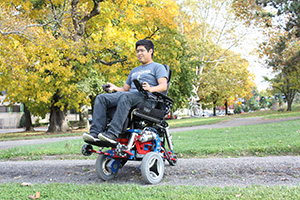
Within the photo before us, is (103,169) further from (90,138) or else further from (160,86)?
(160,86)

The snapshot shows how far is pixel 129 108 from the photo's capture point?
4039 millimetres

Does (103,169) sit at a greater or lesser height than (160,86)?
lesser

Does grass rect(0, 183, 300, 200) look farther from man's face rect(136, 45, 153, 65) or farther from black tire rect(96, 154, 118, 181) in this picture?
man's face rect(136, 45, 153, 65)

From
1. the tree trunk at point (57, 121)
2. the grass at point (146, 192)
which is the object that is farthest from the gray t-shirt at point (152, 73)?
the tree trunk at point (57, 121)

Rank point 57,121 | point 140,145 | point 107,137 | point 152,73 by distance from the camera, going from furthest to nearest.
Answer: point 57,121
point 152,73
point 140,145
point 107,137

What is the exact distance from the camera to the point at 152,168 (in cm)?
423

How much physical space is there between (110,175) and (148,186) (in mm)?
797

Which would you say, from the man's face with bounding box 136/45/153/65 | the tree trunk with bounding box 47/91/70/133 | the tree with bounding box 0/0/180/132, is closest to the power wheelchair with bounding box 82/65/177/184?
the man's face with bounding box 136/45/153/65

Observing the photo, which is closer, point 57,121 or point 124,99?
point 124,99

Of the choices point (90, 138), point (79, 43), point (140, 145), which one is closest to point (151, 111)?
point (140, 145)

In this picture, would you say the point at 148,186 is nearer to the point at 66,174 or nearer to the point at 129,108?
the point at 129,108

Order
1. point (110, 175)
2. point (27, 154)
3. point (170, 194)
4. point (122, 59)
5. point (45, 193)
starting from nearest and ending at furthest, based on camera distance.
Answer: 1. point (170, 194)
2. point (45, 193)
3. point (110, 175)
4. point (27, 154)
5. point (122, 59)

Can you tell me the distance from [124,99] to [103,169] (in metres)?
1.10

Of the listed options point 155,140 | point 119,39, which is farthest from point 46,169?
point 119,39
